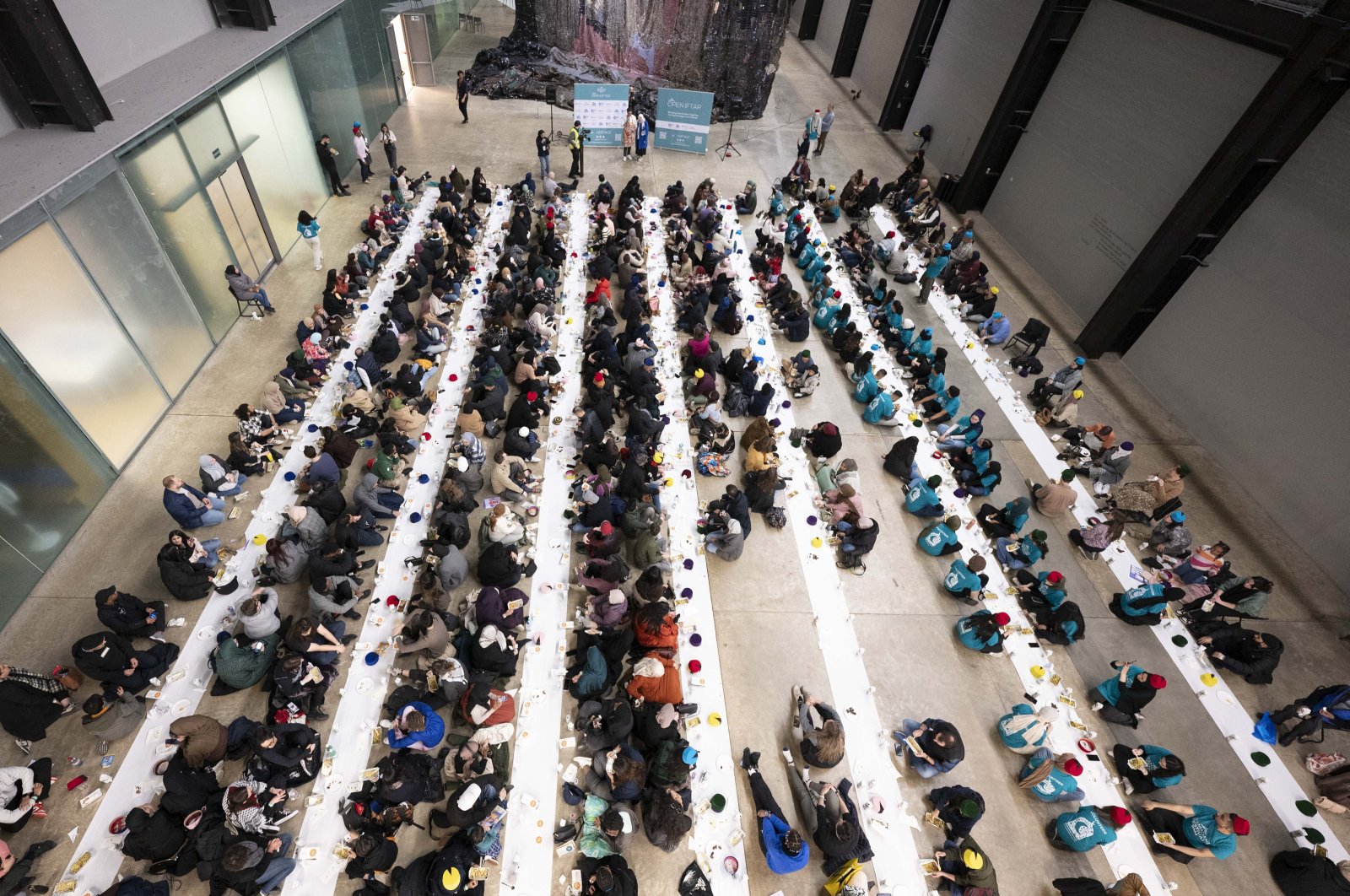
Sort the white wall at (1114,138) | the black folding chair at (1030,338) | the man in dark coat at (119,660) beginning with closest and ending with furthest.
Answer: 1. the man in dark coat at (119,660)
2. the white wall at (1114,138)
3. the black folding chair at (1030,338)

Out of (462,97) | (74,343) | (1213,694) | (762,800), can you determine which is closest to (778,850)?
(762,800)

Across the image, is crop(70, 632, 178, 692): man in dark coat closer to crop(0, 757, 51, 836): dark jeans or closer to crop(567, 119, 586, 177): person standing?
crop(0, 757, 51, 836): dark jeans

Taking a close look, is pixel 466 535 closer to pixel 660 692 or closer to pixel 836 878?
pixel 660 692

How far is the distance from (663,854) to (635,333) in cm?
848

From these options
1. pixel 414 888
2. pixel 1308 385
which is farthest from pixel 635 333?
pixel 1308 385

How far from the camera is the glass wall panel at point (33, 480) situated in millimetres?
7180

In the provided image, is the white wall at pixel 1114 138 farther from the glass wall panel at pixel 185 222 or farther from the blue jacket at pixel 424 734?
the glass wall panel at pixel 185 222

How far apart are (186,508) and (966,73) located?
2372cm

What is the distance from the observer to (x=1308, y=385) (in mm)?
9945

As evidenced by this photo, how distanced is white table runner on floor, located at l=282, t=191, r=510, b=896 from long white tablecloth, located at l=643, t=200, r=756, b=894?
362cm

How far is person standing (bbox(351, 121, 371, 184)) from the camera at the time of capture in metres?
16.0

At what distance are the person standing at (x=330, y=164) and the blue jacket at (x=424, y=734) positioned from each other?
14447 millimetres

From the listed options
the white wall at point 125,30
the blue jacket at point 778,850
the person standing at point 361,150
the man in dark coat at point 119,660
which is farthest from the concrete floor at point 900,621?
the person standing at point 361,150

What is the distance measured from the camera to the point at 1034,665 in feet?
26.9
